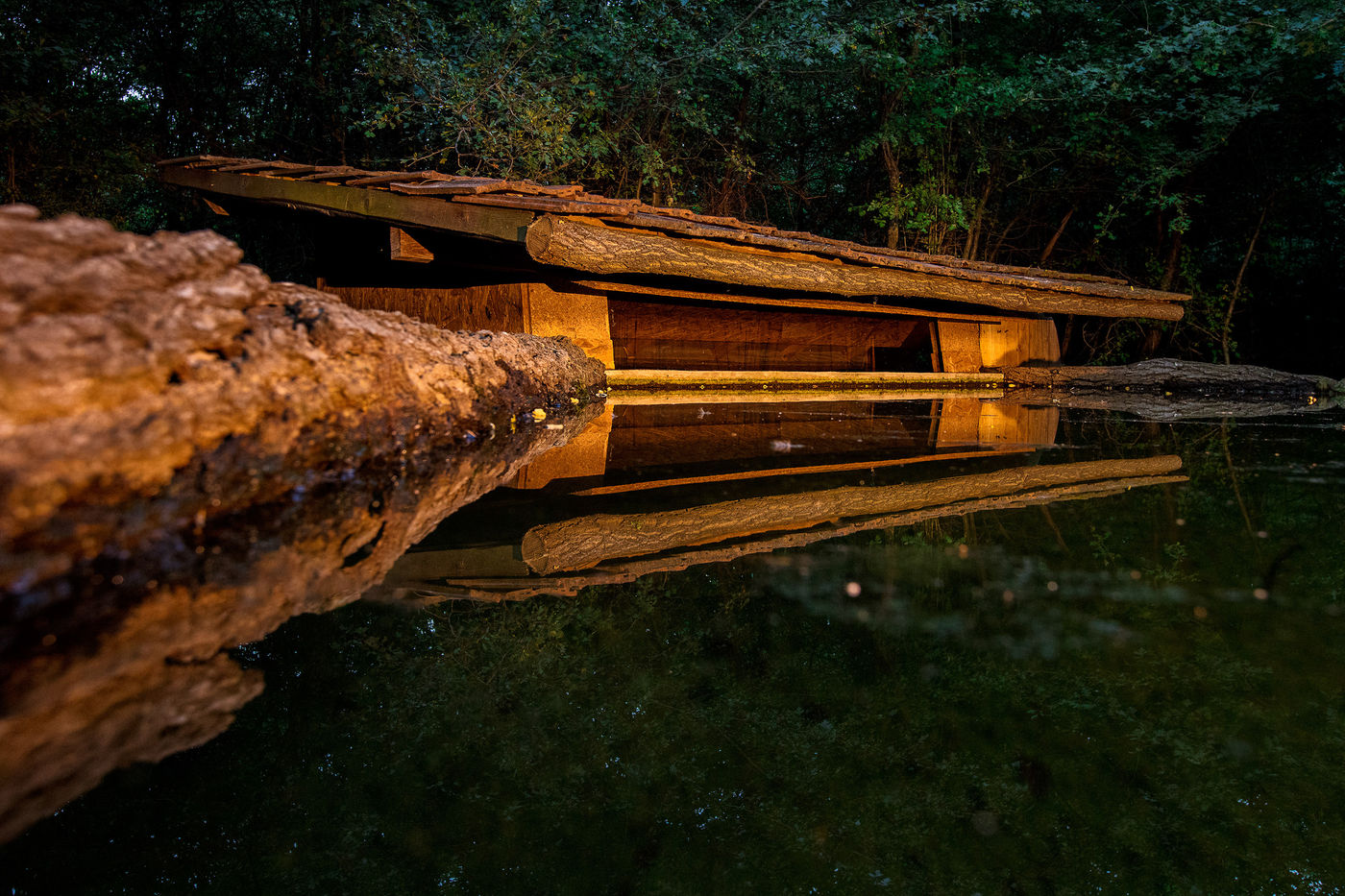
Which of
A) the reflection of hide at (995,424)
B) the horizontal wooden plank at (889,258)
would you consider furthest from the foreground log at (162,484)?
the horizontal wooden plank at (889,258)

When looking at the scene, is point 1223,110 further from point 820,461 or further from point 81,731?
point 81,731

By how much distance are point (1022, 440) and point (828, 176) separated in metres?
8.75

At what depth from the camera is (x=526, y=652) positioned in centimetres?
113

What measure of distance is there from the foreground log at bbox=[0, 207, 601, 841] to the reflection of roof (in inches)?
69.9

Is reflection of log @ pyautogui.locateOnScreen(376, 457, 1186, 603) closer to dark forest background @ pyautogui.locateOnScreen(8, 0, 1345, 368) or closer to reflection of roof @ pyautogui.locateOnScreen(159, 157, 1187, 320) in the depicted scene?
reflection of roof @ pyautogui.locateOnScreen(159, 157, 1187, 320)

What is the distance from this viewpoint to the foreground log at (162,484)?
2.83 ft

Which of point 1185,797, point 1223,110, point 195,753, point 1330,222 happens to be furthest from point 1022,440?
point 1330,222

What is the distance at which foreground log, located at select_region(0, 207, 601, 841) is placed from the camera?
2.83 ft

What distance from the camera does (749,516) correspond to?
1934mm

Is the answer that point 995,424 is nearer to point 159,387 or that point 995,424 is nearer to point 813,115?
point 159,387

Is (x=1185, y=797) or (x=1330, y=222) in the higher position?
(x=1330, y=222)

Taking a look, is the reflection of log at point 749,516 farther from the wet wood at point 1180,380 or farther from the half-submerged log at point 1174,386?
the wet wood at point 1180,380

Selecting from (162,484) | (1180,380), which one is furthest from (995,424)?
(1180,380)

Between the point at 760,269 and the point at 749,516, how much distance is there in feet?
11.7
